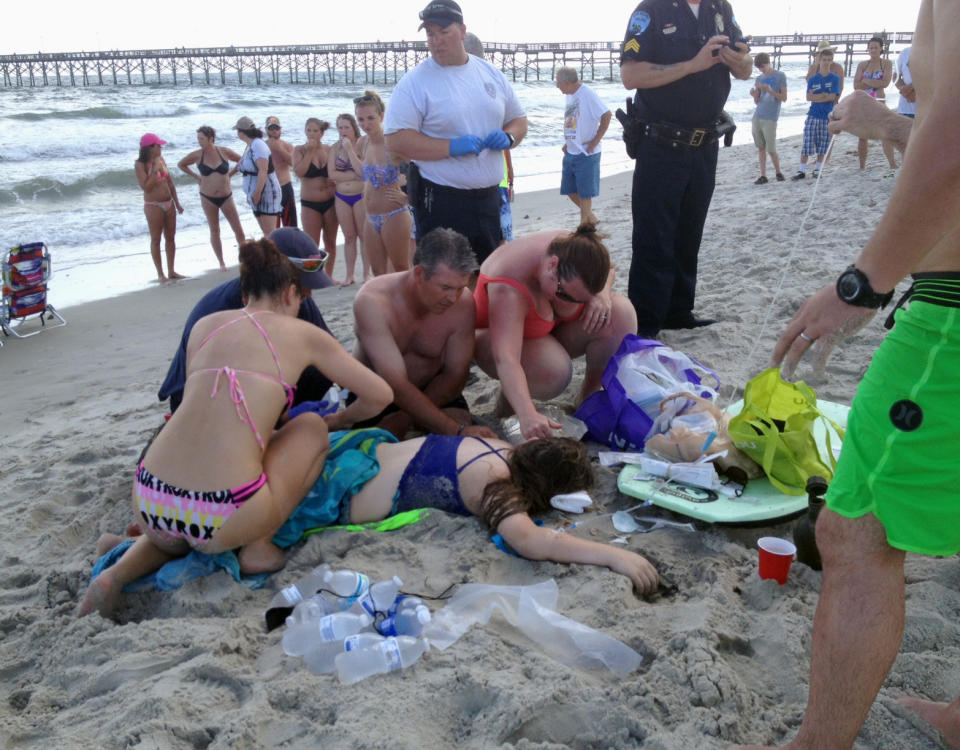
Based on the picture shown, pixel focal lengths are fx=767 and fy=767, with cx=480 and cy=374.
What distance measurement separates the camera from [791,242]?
5859 millimetres

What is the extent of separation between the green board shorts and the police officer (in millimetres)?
2832

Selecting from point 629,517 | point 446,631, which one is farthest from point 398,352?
point 446,631

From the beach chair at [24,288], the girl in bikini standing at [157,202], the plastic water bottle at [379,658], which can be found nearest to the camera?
the plastic water bottle at [379,658]

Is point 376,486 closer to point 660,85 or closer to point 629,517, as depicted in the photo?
point 629,517

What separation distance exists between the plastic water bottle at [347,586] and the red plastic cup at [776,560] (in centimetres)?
113

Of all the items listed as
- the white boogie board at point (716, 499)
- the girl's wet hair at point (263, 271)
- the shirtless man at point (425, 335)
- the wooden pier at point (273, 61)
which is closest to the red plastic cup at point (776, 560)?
the white boogie board at point (716, 499)

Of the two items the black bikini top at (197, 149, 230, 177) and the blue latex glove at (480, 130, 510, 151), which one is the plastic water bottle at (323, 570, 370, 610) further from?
the black bikini top at (197, 149, 230, 177)

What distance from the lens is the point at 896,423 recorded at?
1304mm

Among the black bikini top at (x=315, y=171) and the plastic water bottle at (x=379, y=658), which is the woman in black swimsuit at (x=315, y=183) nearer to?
the black bikini top at (x=315, y=171)

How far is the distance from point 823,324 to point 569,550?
1140 mm

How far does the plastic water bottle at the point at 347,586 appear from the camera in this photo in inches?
86.3

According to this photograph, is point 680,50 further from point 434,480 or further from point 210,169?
point 210,169

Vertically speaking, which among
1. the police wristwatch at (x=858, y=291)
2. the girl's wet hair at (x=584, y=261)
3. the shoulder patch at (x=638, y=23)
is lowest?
the girl's wet hair at (x=584, y=261)

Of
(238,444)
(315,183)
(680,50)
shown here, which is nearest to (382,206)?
(315,183)
